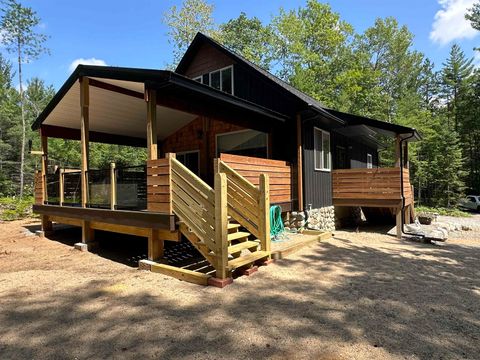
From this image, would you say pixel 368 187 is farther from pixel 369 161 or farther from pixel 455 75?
pixel 455 75

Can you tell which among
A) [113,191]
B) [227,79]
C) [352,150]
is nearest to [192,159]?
[227,79]

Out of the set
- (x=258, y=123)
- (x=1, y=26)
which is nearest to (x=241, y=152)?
(x=258, y=123)

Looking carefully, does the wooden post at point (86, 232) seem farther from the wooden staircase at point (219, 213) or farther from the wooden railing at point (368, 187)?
the wooden railing at point (368, 187)

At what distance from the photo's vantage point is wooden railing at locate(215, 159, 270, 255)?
17.8ft

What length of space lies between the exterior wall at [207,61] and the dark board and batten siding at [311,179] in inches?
156

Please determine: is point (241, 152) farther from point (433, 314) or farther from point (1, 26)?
point (1, 26)

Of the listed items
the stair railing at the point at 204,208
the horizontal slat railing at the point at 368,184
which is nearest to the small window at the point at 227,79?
the horizontal slat railing at the point at 368,184

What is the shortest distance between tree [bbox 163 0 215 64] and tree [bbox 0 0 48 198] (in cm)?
876

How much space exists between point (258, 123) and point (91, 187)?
4.55 meters

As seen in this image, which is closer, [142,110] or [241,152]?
[142,110]

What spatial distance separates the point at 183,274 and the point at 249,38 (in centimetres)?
2616

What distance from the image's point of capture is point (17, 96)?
32.0 m

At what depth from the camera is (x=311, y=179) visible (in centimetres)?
920

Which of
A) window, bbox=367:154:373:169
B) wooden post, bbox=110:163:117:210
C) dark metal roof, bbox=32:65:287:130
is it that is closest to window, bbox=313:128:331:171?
dark metal roof, bbox=32:65:287:130
